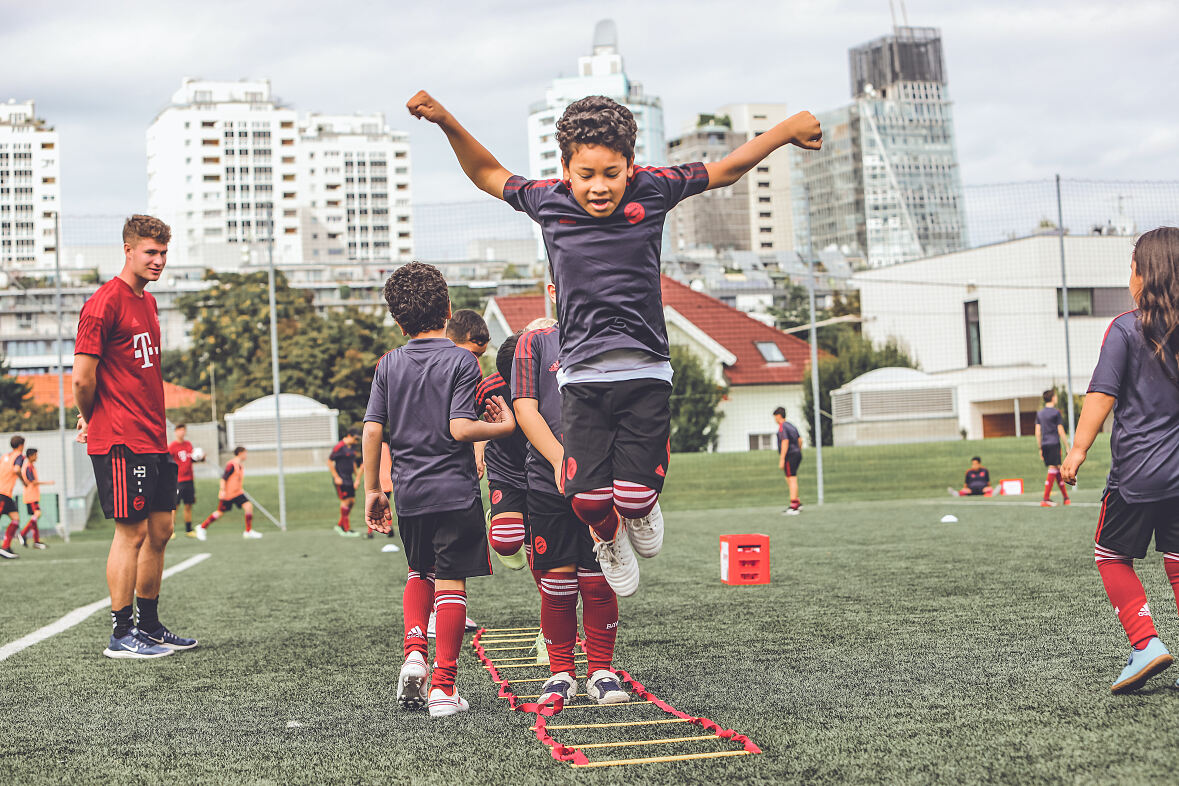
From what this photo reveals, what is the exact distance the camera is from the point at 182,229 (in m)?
37.0

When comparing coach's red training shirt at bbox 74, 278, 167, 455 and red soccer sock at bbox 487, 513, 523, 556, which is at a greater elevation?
coach's red training shirt at bbox 74, 278, 167, 455

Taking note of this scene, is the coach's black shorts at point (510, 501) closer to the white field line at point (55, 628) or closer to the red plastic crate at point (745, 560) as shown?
the white field line at point (55, 628)

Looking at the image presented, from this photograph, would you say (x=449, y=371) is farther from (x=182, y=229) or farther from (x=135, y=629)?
(x=182, y=229)

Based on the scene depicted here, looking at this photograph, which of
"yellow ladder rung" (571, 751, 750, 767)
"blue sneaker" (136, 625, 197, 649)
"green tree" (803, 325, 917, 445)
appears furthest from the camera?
"green tree" (803, 325, 917, 445)

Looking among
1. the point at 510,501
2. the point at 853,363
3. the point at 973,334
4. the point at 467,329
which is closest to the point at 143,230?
the point at 467,329

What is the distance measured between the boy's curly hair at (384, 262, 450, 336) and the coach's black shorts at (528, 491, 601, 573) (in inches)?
30.5

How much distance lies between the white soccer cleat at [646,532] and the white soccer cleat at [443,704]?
0.80 metres

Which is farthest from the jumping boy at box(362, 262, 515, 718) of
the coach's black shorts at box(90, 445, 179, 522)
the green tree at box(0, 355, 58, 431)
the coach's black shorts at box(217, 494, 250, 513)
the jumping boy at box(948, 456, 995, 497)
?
the green tree at box(0, 355, 58, 431)

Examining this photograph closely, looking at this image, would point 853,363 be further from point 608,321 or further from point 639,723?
point 639,723

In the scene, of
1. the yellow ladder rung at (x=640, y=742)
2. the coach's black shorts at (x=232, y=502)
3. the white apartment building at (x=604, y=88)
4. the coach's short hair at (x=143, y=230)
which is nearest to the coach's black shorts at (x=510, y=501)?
the yellow ladder rung at (x=640, y=742)

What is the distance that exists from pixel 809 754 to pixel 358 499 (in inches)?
930

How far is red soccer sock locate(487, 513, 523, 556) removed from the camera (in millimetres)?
4707

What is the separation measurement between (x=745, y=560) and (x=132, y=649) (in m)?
3.90

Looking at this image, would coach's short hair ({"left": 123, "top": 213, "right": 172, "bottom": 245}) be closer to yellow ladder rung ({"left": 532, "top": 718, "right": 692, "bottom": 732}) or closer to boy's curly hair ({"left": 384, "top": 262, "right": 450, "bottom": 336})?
boy's curly hair ({"left": 384, "top": 262, "right": 450, "bottom": 336})
